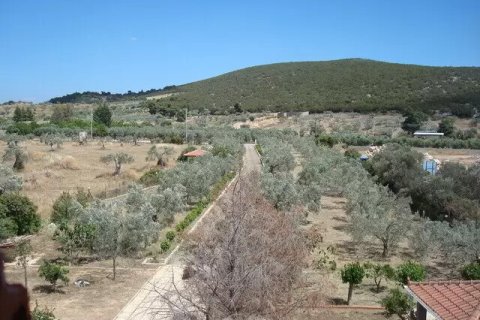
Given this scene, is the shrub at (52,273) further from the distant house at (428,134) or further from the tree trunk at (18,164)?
the distant house at (428,134)

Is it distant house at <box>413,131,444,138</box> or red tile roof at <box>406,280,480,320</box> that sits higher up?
red tile roof at <box>406,280,480,320</box>

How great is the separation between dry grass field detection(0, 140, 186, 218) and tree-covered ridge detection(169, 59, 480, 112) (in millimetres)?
53568

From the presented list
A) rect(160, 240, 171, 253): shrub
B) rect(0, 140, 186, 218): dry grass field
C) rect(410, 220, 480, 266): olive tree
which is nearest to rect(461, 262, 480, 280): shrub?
rect(410, 220, 480, 266): olive tree

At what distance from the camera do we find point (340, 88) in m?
113

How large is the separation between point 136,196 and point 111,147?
42647 millimetres

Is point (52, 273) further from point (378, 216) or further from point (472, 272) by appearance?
point (378, 216)

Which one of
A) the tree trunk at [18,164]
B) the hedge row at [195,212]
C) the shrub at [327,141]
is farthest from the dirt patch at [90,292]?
the shrub at [327,141]

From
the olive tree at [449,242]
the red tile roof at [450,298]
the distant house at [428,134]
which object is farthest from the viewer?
the distant house at [428,134]

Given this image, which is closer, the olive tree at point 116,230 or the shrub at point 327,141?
the olive tree at point 116,230

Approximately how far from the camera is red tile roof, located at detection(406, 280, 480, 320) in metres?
9.84

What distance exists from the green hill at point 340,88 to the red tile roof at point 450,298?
82.1m

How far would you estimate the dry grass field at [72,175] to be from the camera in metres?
31.8

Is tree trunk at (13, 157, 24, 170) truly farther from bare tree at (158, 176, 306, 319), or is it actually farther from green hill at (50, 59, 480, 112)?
green hill at (50, 59, 480, 112)

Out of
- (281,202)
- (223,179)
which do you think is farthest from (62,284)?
(223,179)
